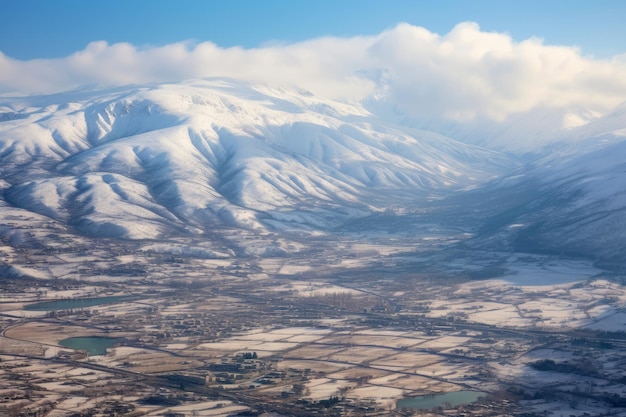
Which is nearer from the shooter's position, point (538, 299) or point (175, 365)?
point (175, 365)

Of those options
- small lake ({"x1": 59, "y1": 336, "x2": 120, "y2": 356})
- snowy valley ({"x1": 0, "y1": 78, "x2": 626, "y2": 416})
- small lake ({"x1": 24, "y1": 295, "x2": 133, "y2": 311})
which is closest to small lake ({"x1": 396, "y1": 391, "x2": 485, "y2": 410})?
snowy valley ({"x1": 0, "y1": 78, "x2": 626, "y2": 416})

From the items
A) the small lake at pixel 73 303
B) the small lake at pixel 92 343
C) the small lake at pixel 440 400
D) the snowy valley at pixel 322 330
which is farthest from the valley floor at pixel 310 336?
the small lake at pixel 92 343

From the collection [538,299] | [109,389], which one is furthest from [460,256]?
[109,389]

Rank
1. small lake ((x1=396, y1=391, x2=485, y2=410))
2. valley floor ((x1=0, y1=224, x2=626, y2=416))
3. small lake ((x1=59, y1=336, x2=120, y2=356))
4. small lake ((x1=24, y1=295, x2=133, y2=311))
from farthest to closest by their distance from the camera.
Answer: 1. small lake ((x1=24, y1=295, x2=133, y2=311))
2. small lake ((x1=59, y1=336, x2=120, y2=356))
3. valley floor ((x1=0, y1=224, x2=626, y2=416))
4. small lake ((x1=396, y1=391, x2=485, y2=410))

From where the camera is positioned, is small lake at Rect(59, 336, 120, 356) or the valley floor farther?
small lake at Rect(59, 336, 120, 356)

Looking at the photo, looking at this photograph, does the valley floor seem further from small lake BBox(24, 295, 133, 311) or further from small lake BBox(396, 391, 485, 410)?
small lake BBox(396, 391, 485, 410)

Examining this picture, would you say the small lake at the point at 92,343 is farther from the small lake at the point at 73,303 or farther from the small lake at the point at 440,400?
the small lake at the point at 440,400

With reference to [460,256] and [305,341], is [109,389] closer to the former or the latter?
[305,341]
